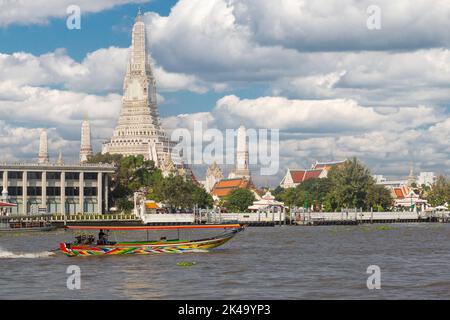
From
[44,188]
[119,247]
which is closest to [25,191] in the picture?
[44,188]

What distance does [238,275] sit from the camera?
180 ft

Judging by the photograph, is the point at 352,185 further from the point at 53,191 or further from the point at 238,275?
the point at 238,275

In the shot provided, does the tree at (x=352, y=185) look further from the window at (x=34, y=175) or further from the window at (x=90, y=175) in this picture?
the window at (x=34, y=175)

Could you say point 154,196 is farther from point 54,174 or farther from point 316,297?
point 316,297

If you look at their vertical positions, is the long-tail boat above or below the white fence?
below

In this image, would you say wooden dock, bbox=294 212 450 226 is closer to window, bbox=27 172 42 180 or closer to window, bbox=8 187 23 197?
window, bbox=27 172 42 180

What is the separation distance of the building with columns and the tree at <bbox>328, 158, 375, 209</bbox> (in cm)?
4639

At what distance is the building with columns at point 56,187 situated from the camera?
574ft

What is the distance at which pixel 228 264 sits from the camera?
6197 centimetres

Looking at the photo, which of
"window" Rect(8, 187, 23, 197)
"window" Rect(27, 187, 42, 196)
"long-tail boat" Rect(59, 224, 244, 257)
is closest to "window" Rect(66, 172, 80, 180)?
"window" Rect(27, 187, 42, 196)

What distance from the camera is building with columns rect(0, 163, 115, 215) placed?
17488 centimetres

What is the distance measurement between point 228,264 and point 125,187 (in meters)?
135
